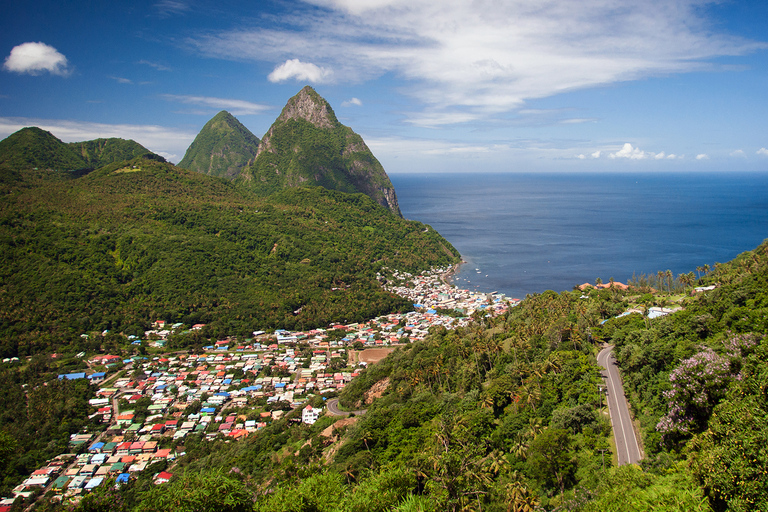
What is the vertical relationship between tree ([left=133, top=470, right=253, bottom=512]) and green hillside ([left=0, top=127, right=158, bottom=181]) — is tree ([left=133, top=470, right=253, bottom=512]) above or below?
below

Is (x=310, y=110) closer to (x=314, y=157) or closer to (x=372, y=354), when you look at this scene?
(x=314, y=157)

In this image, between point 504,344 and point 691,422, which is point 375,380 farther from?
point 691,422

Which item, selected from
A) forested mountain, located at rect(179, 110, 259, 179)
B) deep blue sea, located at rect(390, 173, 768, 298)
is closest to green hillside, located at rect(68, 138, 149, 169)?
forested mountain, located at rect(179, 110, 259, 179)

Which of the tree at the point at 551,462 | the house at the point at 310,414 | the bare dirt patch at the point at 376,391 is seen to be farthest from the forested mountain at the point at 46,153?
the tree at the point at 551,462

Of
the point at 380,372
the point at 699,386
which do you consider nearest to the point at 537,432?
the point at 699,386

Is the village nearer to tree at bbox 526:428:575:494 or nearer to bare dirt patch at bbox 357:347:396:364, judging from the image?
bare dirt patch at bbox 357:347:396:364

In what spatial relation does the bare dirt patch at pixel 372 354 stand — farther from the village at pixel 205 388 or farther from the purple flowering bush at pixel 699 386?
the purple flowering bush at pixel 699 386

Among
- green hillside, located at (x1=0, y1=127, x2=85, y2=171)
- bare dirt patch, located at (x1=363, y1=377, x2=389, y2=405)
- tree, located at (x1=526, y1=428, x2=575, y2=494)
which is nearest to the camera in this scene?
tree, located at (x1=526, y1=428, x2=575, y2=494)

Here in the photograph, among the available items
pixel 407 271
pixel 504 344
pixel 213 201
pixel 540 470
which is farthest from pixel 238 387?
pixel 213 201
